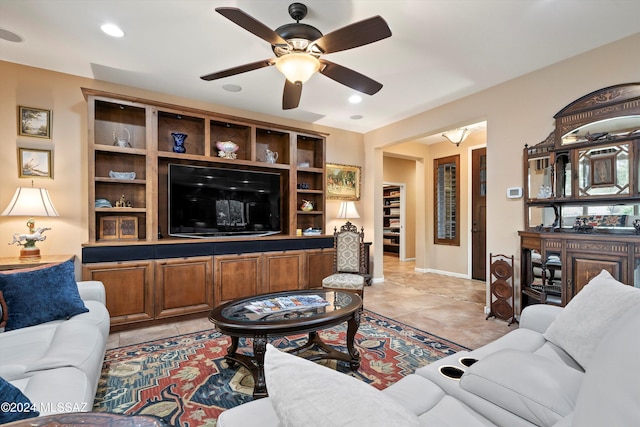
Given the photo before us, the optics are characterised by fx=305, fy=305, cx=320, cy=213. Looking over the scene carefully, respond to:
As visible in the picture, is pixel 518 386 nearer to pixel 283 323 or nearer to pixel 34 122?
pixel 283 323

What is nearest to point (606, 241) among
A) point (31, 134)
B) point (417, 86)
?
point (417, 86)

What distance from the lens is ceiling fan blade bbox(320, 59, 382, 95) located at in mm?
2441

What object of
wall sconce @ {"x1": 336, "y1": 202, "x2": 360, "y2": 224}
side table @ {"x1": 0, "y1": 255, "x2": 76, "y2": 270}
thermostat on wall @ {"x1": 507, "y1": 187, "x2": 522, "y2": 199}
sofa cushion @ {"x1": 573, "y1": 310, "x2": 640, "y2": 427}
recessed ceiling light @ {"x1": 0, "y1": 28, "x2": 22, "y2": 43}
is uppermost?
recessed ceiling light @ {"x1": 0, "y1": 28, "x2": 22, "y2": 43}

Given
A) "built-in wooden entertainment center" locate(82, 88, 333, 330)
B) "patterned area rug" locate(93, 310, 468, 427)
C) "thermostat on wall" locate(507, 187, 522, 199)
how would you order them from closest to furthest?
1. "patterned area rug" locate(93, 310, 468, 427)
2. "built-in wooden entertainment center" locate(82, 88, 333, 330)
3. "thermostat on wall" locate(507, 187, 522, 199)

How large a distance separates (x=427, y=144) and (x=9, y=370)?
700 cm

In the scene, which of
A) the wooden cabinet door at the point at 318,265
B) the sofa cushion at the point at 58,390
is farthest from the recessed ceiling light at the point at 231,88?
the sofa cushion at the point at 58,390

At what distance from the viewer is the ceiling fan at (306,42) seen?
6.32 ft

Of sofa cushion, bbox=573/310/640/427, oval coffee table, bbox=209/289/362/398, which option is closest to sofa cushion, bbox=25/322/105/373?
oval coffee table, bbox=209/289/362/398

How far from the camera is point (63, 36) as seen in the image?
2.70 metres

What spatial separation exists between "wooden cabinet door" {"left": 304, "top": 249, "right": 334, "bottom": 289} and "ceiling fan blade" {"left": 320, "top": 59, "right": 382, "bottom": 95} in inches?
100

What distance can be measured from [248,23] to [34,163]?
300 cm

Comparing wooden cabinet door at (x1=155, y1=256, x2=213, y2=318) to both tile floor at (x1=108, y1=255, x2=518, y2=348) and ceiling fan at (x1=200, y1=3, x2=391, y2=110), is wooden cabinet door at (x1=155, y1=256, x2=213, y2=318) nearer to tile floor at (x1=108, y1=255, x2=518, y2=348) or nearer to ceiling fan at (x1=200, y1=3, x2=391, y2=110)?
tile floor at (x1=108, y1=255, x2=518, y2=348)

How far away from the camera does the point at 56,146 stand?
336 centimetres

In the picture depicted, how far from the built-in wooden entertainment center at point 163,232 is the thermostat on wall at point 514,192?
8.09 feet
